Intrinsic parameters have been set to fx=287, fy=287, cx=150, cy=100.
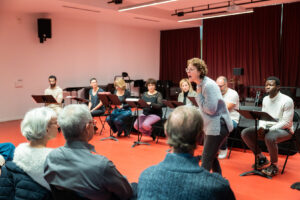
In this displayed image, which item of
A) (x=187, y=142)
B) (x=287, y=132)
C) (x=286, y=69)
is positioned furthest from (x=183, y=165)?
(x=286, y=69)

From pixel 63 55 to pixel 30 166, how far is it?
25.9 feet

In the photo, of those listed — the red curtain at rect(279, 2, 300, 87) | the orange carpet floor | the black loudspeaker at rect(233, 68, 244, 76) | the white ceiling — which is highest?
the white ceiling

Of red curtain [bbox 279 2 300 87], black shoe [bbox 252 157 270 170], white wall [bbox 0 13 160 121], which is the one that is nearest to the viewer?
black shoe [bbox 252 157 270 170]

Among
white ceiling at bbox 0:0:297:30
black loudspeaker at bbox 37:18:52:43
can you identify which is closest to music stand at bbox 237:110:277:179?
white ceiling at bbox 0:0:297:30

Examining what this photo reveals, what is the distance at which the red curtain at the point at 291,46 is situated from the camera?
8859mm

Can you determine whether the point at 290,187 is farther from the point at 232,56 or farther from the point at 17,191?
the point at 232,56

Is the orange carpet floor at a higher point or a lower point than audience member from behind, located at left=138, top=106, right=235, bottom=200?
lower

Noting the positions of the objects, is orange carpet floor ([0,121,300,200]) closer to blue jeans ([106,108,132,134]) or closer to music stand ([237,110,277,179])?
music stand ([237,110,277,179])

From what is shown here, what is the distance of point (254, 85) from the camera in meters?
9.99

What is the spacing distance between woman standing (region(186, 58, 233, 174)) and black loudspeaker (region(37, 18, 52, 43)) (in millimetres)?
6441

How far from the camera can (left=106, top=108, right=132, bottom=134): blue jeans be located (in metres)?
5.78

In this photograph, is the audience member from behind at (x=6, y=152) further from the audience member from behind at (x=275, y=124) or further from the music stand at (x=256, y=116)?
the audience member from behind at (x=275, y=124)

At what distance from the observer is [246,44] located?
10062 mm

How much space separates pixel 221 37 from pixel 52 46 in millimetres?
6054
